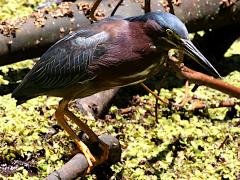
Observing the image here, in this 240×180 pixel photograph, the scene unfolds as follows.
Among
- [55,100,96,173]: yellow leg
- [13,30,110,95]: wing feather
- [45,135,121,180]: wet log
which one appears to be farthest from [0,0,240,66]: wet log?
[45,135,121,180]: wet log

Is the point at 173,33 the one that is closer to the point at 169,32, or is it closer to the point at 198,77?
the point at 169,32

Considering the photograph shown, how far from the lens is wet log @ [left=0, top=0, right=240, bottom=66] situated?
3.61m

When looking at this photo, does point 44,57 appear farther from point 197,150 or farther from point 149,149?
point 197,150

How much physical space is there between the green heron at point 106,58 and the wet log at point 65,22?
761mm

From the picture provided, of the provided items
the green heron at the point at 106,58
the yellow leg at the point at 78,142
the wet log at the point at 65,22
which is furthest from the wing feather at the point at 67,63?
the wet log at the point at 65,22

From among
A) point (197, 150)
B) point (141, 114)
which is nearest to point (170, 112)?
point (141, 114)

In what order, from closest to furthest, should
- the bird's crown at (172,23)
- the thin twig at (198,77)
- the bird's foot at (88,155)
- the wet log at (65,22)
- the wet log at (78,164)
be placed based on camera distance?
the bird's crown at (172,23)
the wet log at (78,164)
the bird's foot at (88,155)
the thin twig at (198,77)
the wet log at (65,22)

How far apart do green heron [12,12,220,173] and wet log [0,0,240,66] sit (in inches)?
30.0

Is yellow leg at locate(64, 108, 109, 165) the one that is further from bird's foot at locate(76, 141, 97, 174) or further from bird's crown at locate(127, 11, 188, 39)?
bird's crown at locate(127, 11, 188, 39)

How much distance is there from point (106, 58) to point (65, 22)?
1210 mm

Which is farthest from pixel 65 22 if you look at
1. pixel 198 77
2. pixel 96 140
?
pixel 96 140

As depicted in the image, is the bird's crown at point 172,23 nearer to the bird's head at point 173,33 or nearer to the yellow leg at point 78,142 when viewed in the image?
the bird's head at point 173,33

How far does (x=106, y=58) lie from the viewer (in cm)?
257

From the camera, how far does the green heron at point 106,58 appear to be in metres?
2.48
